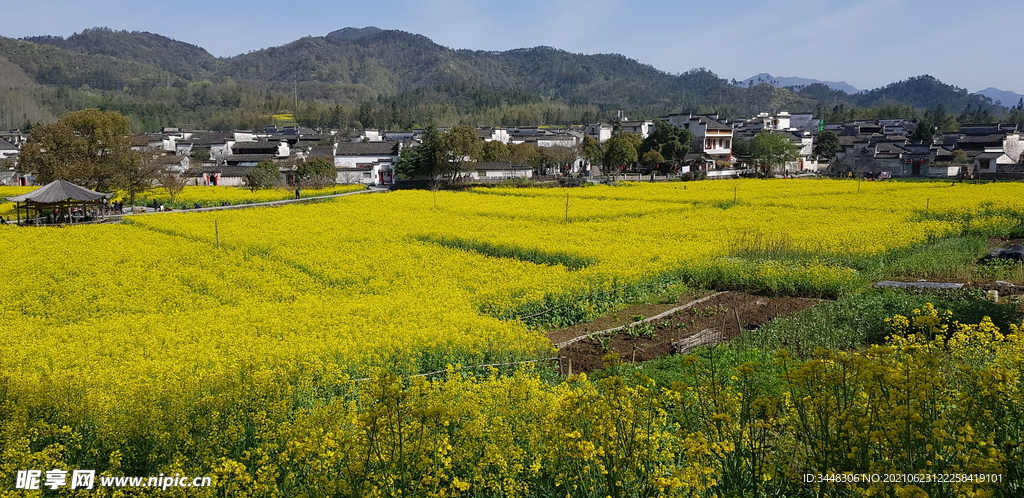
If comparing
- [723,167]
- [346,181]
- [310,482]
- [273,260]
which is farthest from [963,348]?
[723,167]

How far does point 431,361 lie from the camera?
11.0m

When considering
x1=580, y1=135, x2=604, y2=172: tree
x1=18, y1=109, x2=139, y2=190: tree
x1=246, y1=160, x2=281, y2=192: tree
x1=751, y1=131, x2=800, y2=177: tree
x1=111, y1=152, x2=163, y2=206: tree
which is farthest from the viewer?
x1=580, y1=135, x2=604, y2=172: tree

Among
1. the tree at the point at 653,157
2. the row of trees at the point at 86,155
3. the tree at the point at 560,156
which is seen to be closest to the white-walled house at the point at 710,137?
the tree at the point at 653,157

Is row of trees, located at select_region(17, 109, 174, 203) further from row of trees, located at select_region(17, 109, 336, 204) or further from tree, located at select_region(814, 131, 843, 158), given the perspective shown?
tree, located at select_region(814, 131, 843, 158)

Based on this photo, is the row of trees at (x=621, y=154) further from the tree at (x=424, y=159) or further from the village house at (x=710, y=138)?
the village house at (x=710, y=138)

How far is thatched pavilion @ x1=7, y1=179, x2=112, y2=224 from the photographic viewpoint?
31672 millimetres

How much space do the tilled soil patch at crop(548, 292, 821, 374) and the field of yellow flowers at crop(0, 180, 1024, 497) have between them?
0.82 m

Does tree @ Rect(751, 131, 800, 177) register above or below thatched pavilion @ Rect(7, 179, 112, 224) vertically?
above

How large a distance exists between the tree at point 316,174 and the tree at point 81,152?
16.4 meters

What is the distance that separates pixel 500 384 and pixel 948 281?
1593 centimetres

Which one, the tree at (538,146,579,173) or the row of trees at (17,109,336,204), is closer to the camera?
the row of trees at (17,109,336,204)

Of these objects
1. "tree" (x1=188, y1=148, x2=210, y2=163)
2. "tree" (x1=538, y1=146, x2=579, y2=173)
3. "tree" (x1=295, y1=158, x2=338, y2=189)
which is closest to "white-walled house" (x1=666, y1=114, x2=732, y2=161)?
"tree" (x1=538, y1=146, x2=579, y2=173)

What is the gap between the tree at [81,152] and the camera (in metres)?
40.2

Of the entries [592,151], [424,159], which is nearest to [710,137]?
[592,151]
